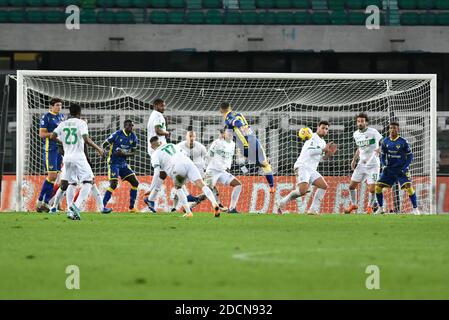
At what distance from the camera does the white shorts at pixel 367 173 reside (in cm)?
2148

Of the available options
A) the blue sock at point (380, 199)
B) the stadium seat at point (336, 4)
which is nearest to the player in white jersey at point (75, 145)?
the blue sock at point (380, 199)

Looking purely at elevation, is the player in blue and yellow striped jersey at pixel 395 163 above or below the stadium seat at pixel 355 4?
below

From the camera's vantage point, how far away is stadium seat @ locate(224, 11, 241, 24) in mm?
29984

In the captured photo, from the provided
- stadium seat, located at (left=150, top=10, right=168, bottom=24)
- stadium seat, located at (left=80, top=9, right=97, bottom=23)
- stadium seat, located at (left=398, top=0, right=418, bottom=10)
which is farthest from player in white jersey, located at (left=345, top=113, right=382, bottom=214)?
stadium seat, located at (left=80, top=9, right=97, bottom=23)

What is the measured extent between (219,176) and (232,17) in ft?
34.5

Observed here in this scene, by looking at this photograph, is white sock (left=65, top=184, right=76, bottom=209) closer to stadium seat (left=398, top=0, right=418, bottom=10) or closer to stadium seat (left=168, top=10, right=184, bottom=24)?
stadium seat (left=168, top=10, right=184, bottom=24)

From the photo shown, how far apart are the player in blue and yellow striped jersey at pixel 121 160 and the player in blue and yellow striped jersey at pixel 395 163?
4.91 m

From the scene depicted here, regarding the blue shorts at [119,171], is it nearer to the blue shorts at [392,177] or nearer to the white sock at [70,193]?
the white sock at [70,193]

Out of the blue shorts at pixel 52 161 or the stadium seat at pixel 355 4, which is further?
the stadium seat at pixel 355 4

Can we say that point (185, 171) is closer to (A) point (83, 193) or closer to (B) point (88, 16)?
(A) point (83, 193)

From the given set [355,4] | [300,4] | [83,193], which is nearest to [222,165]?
[83,193]

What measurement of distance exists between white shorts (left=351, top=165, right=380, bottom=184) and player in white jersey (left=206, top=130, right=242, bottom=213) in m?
2.66
